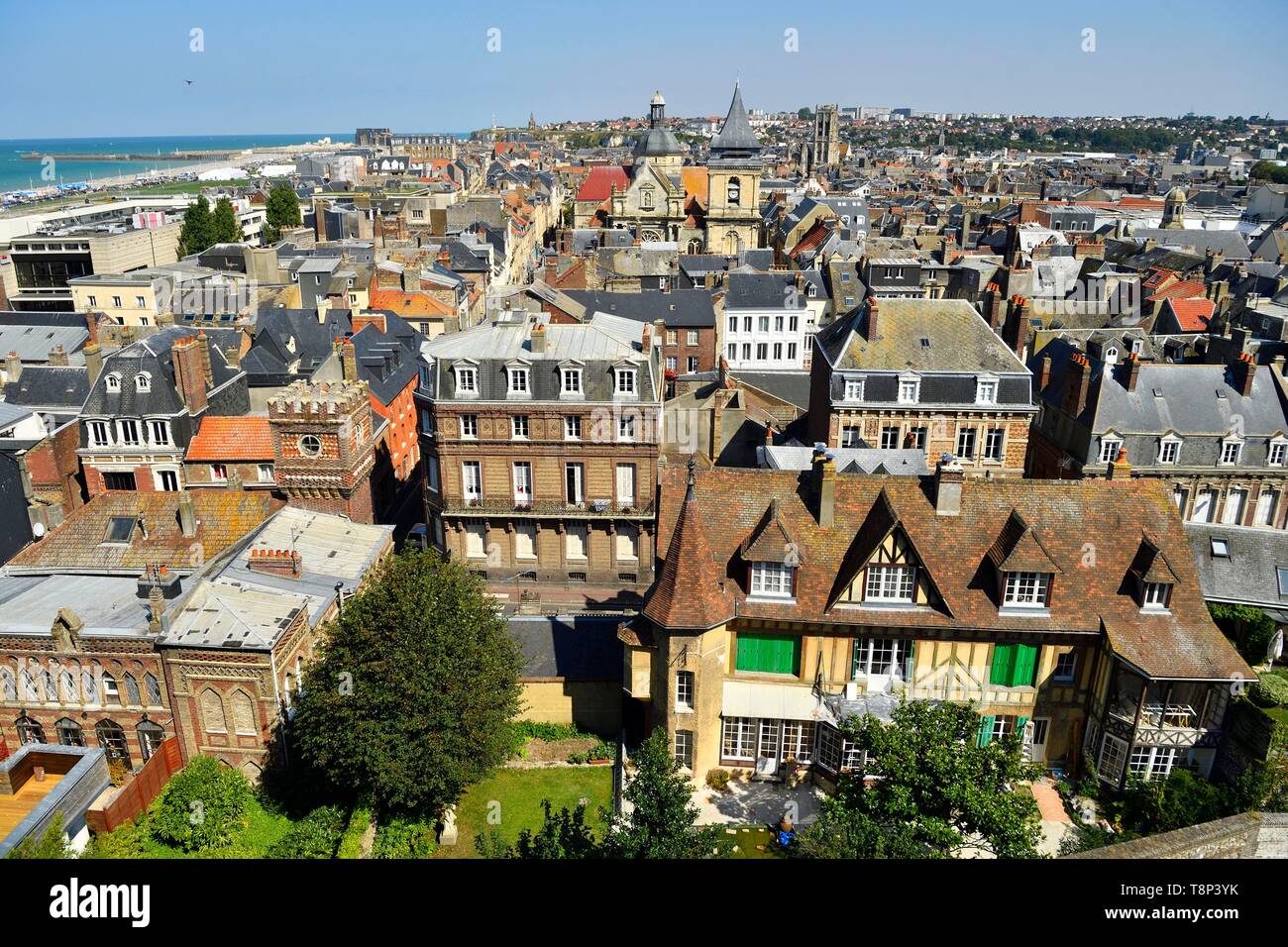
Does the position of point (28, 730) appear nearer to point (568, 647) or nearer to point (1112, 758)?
point (568, 647)

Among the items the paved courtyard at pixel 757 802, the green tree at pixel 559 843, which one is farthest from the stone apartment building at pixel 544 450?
the green tree at pixel 559 843

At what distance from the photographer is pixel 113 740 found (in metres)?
33.0

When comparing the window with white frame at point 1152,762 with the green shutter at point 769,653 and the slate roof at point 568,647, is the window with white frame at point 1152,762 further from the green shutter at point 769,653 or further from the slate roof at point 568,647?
the slate roof at point 568,647

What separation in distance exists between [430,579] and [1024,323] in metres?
43.0

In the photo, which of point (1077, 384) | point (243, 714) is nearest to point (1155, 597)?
point (1077, 384)

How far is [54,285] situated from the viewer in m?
107

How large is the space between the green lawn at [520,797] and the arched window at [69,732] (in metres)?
14.7

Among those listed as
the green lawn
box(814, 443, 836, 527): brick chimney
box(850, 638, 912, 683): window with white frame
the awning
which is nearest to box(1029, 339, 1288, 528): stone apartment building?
box(850, 638, 912, 683): window with white frame

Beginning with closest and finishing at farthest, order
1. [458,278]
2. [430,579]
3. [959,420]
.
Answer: [430,579], [959,420], [458,278]

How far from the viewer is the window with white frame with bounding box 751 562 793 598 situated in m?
30.5

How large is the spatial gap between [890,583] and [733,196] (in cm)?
9508

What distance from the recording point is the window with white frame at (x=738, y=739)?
104ft
